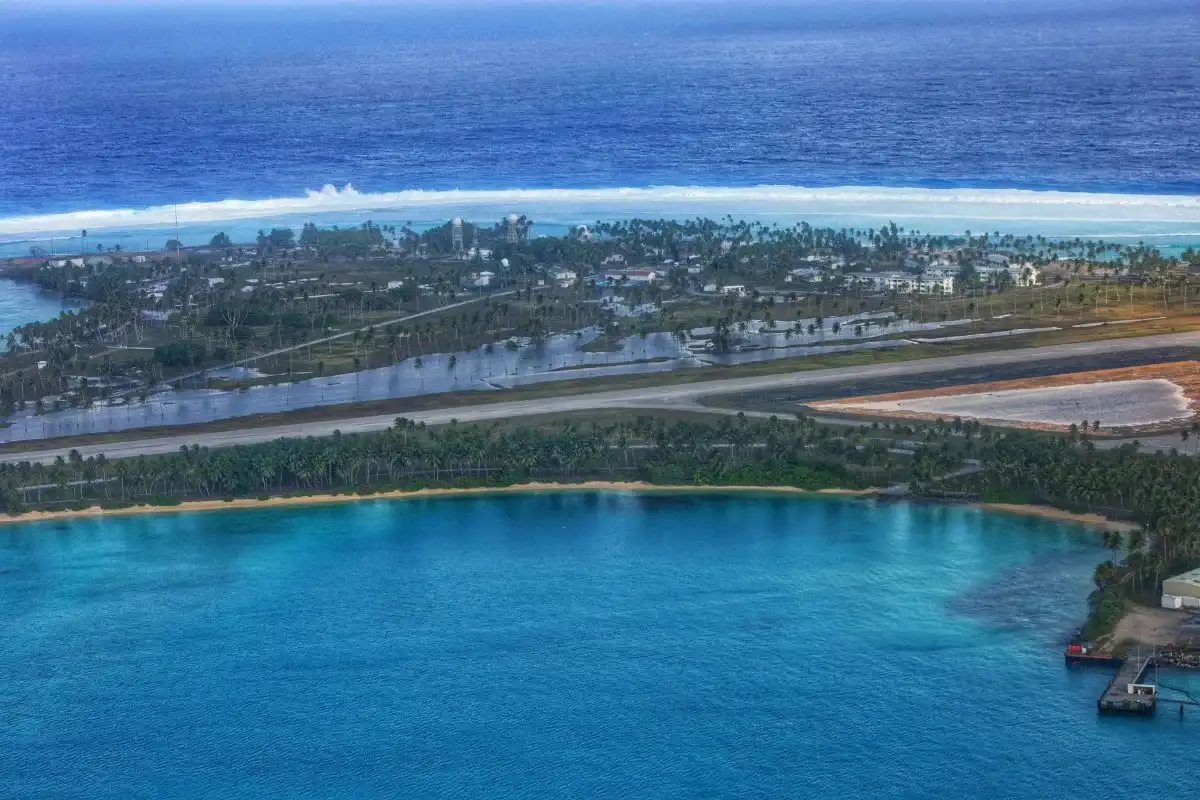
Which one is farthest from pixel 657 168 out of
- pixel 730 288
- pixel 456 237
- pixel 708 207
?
pixel 730 288

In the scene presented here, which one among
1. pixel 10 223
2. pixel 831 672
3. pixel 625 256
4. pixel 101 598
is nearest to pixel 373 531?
pixel 101 598

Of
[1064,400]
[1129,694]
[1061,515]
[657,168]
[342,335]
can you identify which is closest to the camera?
[1129,694]

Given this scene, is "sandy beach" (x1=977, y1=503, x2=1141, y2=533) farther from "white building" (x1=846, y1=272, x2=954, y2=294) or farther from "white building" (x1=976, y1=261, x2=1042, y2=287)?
"white building" (x1=976, y1=261, x2=1042, y2=287)

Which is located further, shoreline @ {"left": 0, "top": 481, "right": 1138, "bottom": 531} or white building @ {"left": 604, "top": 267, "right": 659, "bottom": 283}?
white building @ {"left": 604, "top": 267, "right": 659, "bottom": 283}

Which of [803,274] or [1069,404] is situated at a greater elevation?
[803,274]

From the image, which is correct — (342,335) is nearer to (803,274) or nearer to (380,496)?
(380,496)

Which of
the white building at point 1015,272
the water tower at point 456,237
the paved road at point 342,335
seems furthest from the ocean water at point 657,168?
the paved road at point 342,335

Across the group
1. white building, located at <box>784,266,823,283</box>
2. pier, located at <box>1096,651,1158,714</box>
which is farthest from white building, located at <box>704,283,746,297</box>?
pier, located at <box>1096,651,1158,714</box>
